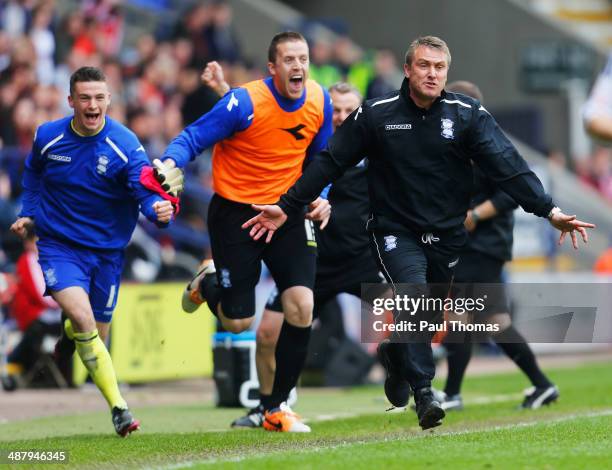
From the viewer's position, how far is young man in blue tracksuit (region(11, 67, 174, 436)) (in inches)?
362

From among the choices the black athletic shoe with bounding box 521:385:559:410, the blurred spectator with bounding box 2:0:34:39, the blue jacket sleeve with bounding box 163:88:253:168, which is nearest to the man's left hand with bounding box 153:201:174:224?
the blue jacket sleeve with bounding box 163:88:253:168

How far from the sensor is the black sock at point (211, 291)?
9883 millimetres

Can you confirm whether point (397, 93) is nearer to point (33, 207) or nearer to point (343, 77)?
point (33, 207)

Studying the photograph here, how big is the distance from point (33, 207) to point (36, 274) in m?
5.54

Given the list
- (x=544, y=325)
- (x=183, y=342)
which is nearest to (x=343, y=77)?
(x=183, y=342)

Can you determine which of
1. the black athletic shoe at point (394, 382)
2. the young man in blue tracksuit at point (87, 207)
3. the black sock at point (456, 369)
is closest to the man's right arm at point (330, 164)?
the young man in blue tracksuit at point (87, 207)

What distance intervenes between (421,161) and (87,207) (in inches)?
96.2

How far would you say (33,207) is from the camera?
9680mm

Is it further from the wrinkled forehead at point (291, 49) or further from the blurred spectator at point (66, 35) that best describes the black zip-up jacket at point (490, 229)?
the blurred spectator at point (66, 35)

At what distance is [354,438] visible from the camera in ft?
29.2

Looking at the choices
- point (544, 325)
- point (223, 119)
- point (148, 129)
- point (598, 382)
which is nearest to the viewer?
point (223, 119)

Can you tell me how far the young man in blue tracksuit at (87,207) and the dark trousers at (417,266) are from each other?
63.0 inches

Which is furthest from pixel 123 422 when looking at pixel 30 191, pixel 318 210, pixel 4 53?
pixel 4 53

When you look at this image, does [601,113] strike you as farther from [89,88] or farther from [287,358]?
[89,88]
